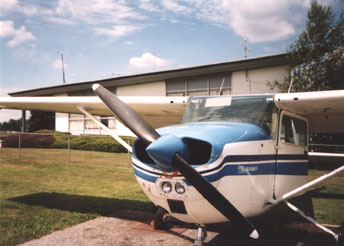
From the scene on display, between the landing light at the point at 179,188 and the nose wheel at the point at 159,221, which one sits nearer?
the landing light at the point at 179,188

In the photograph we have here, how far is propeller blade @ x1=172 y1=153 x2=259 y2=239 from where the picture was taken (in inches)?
112

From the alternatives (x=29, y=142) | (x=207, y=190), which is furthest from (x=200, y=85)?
(x=207, y=190)

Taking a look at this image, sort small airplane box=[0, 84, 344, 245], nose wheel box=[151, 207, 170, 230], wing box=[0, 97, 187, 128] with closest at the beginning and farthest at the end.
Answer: small airplane box=[0, 84, 344, 245] < nose wheel box=[151, 207, 170, 230] < wing box=[0, 97, 187, 128]

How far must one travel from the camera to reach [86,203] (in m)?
6.75

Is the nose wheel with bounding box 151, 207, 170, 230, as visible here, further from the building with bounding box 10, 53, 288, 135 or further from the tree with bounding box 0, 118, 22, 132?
the tree with bounding box 0, 118, 22, 132

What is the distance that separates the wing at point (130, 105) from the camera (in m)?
5.99

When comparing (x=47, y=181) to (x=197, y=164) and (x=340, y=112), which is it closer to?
(x=197, y=164)

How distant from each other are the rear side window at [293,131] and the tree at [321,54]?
800cm

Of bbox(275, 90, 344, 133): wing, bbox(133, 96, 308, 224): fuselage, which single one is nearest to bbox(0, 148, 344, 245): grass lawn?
bbox(275, 90, 344, 133): wing

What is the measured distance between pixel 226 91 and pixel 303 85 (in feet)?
16.0

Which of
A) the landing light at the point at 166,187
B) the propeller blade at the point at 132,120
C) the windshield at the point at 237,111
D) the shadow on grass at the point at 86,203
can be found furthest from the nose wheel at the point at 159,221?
the propeller blade at the point at 132,120

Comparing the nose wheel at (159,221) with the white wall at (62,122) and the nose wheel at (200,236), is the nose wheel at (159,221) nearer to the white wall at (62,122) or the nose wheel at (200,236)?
the nose wheel at (200,236)

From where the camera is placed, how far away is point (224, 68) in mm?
16656

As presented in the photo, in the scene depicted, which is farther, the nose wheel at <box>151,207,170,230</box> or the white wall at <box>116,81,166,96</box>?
the white wall at <box>116,81,166,96</box>
